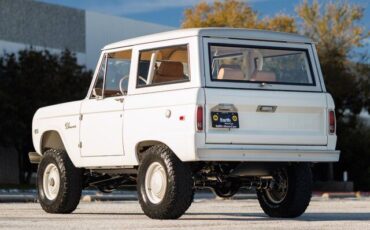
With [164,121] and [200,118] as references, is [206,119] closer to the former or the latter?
[200,118]

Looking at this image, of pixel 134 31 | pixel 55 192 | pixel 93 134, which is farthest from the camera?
pixel 134 31

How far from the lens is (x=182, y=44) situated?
38.0 feet

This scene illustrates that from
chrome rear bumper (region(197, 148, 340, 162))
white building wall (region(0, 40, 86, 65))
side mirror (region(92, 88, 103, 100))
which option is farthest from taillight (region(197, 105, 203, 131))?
white building wall (region(0, 40, 86, 65))

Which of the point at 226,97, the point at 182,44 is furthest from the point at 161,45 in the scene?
the point at 226,97

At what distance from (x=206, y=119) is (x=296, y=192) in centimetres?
199

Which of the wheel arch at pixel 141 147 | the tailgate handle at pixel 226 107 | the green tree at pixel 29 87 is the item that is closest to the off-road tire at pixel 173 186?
the wheel arch at pixel 141 147

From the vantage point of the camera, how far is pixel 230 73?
1162 centimetres

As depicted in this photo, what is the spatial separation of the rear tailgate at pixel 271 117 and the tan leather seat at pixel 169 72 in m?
0.91

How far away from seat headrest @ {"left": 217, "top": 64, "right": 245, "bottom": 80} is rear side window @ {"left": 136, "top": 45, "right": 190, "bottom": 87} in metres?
0.46

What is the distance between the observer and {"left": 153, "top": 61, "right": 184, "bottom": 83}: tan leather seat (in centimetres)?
1189

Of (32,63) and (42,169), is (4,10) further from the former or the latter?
(42,169)

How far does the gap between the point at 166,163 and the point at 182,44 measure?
1507 mm

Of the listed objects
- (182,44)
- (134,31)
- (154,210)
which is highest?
(134,31)

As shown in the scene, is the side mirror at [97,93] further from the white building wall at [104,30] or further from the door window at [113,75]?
the white building wall at [104,30]
